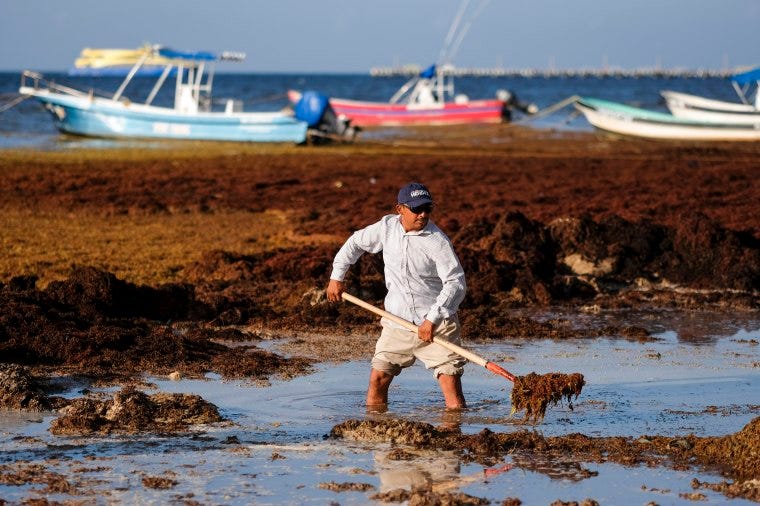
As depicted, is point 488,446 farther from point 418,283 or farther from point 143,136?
point 143,136

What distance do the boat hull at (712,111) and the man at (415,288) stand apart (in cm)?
2533

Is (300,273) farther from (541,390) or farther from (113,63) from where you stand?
(113,63)

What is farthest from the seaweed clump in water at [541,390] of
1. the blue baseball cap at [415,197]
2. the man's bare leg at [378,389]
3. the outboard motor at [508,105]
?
the outboard motor at [508,105]

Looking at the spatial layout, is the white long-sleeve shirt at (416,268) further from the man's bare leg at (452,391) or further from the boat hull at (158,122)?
the boat hull at (158,122)

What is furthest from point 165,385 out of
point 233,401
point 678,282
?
point 678,282

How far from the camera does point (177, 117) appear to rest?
29.4m

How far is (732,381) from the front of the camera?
26.3 feet

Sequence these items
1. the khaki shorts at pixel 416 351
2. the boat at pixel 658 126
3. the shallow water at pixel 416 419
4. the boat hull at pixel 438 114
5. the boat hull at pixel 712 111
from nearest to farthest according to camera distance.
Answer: the shallow water at pixel 416 419
the khaki shorts at pixel 416 351
the boat at pixel 658 126
the boat hull at pixel 712 111
the boat hull at pixel 438 114

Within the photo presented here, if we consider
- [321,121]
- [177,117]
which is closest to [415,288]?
[321,121]

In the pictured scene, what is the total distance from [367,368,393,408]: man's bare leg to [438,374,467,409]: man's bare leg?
12.5 inches

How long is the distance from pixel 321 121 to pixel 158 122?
162 inches

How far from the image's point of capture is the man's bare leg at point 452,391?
6.93 m

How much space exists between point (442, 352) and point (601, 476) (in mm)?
1384

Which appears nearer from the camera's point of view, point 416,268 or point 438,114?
point 416,268
